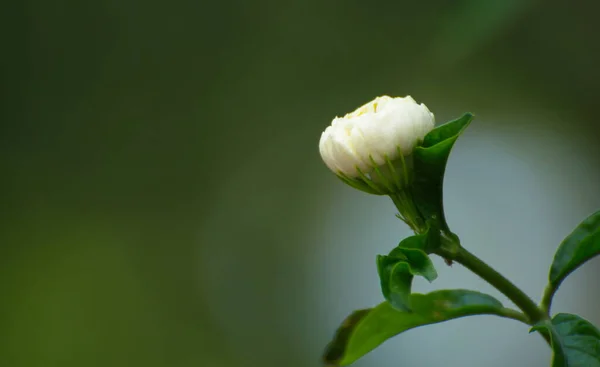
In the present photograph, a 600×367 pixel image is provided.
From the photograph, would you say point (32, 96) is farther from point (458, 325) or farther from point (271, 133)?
point (458, 325)

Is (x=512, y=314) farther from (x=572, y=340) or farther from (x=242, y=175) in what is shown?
(x=242, y=175)

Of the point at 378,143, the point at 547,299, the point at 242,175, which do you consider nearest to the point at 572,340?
the point at 547,299

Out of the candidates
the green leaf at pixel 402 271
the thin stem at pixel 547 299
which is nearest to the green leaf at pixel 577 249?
the thin stem at pixel 547 299

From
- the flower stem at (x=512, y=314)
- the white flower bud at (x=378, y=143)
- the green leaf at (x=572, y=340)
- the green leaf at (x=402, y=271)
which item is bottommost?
the green leaf at (x=572, y=340)

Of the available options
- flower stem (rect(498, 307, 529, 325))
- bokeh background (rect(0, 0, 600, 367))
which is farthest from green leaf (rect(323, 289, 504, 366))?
bokeh background (rect(0, 0, 600, 367))

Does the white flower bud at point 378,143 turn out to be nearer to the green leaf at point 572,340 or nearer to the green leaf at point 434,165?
the green leaf at point 434,165
